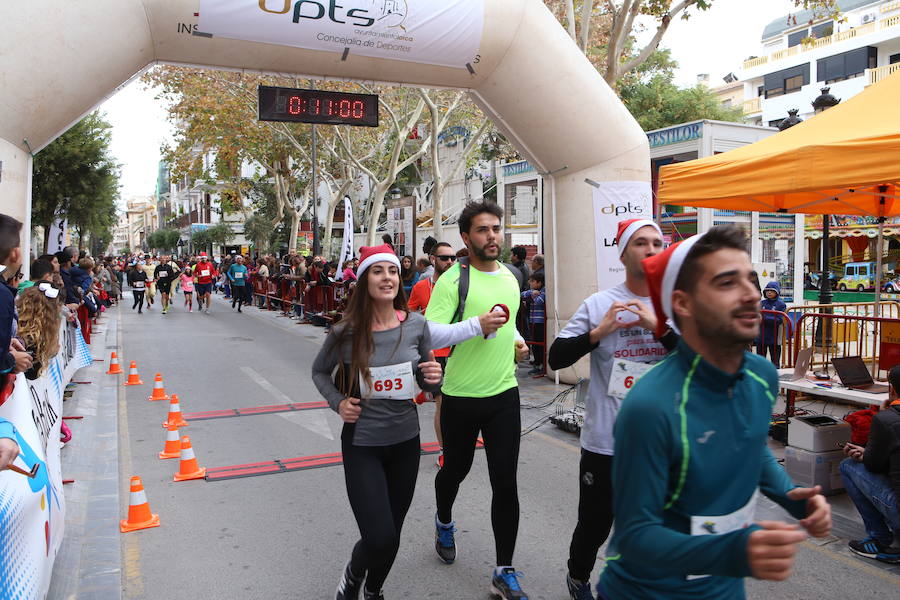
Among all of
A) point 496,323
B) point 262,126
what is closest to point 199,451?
point 496,323

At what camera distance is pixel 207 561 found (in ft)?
14.6

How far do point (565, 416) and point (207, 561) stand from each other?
14.3ft

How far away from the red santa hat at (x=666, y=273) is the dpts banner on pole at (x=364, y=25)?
7.15 metres

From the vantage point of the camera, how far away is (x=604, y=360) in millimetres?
3326

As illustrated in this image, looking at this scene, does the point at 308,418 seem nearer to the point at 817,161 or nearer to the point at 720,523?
the point at 817,161

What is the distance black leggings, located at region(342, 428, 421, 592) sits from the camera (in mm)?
3174

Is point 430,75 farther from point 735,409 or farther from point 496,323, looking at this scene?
point 735,409

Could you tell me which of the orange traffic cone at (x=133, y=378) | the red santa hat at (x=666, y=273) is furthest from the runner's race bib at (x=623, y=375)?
the orange traffic cone at (x=133, y=378)

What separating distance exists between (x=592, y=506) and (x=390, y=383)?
1079 mm

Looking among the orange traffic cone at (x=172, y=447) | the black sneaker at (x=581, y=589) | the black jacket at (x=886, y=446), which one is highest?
the black jacket at (x=886, y=446)

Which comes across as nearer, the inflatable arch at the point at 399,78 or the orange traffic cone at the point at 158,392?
the inflatable arch at the point at 399,78

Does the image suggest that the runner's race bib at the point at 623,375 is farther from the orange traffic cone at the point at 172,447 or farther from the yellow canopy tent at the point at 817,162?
the orange traffic cone at the point at 172,447

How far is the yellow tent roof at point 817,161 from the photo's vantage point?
526 cm

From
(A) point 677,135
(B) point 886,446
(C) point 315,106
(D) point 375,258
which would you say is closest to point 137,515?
(D) point 375,258
